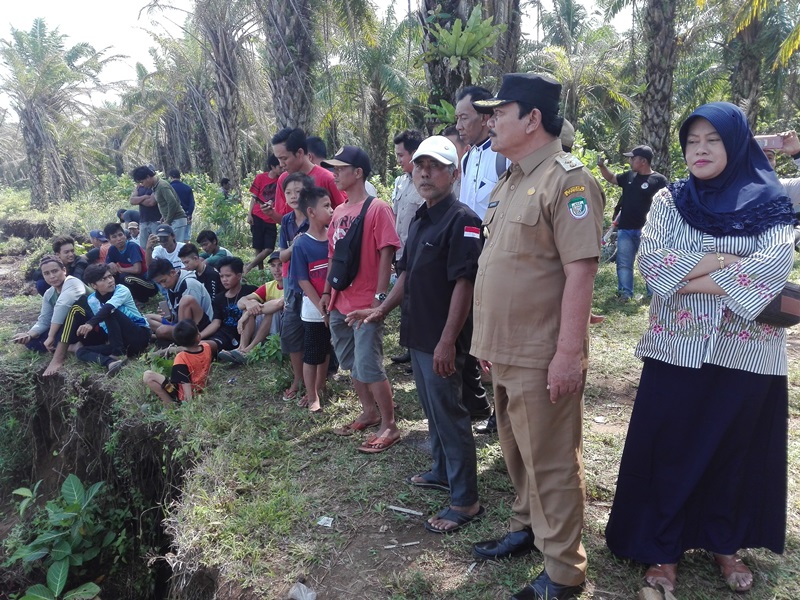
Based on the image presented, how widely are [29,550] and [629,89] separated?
20557 mm

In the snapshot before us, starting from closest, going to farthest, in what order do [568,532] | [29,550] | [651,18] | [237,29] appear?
[568,532], [29,550], [651,18], [237,29]

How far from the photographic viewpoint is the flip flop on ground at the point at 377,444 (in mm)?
3875

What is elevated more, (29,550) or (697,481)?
(697,481)

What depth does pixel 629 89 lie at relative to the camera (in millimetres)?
19781

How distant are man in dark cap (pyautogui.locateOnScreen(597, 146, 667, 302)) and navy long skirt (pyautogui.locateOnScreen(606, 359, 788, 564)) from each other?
15.4 feet

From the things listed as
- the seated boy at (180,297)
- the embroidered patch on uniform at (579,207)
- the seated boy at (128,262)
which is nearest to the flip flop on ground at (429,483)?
the embroidered patch on uniform at (579,207)

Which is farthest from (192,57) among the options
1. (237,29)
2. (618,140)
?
(618,140)

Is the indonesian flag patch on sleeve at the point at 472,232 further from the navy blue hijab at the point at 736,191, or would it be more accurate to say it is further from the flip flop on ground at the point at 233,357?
the flip flop on ground at the point at 233,357

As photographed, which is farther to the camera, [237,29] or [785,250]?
[237,29]

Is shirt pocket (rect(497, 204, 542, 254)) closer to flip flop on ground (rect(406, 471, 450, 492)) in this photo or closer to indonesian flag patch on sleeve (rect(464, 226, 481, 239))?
indonesian flag patch on sleeve (rect(464, 226, 481, 239))

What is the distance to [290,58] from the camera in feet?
27.7

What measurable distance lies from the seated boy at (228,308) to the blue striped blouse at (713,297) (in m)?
4.63

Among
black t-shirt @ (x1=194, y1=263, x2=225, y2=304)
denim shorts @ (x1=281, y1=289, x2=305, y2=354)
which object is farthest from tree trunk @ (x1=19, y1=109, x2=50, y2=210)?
denim shorts @ (x1=281, y1=289, x2=305, y2=354)

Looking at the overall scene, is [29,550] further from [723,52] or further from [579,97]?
[723,52]
